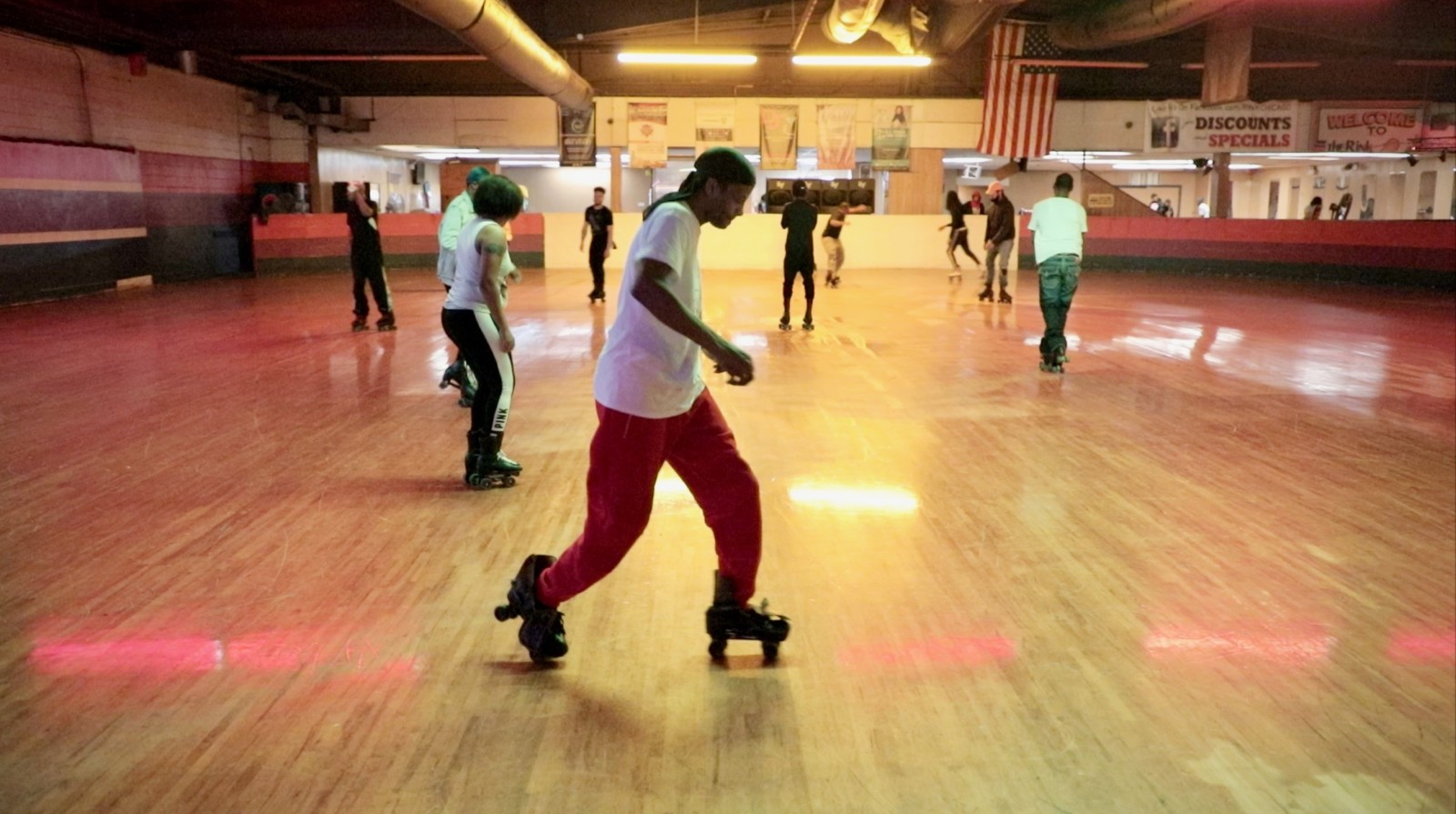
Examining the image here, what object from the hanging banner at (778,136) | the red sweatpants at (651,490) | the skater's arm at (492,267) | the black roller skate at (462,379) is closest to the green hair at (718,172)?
the red sweatpants at (651,490)

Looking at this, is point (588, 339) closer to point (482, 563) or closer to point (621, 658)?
point (482, 563)

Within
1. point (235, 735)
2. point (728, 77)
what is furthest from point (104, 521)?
point (728, 77)

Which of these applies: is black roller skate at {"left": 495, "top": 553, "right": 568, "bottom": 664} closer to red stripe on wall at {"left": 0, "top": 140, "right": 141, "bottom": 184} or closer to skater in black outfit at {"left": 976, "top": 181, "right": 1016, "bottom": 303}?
skater in black outfit at {"left": 976, "top": 181, "right": 1016, "bottom": 303}

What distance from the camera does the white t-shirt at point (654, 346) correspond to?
2.94 meters

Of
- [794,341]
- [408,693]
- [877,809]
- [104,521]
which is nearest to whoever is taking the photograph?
[877,809]

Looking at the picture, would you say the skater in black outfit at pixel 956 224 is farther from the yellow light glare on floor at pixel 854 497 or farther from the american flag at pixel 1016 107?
the yellow light glare on floor at pixel 854 497

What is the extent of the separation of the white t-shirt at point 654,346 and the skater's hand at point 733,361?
0.10 meters

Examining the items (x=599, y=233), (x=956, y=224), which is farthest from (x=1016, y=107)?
(x=599, y=233)

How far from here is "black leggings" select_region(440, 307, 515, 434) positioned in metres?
5.11

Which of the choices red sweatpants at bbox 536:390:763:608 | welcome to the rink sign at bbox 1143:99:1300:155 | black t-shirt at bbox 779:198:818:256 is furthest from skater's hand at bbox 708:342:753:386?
welcome to the rink sign at bbox 1143:99:1300:155

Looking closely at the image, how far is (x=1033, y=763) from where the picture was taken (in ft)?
8.80

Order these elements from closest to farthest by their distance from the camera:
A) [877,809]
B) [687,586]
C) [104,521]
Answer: [877,809]
[687,586]
[104,521]

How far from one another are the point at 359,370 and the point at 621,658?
6217 millimetres

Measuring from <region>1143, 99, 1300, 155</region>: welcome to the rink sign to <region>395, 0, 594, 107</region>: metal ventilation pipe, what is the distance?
40.3 feet
